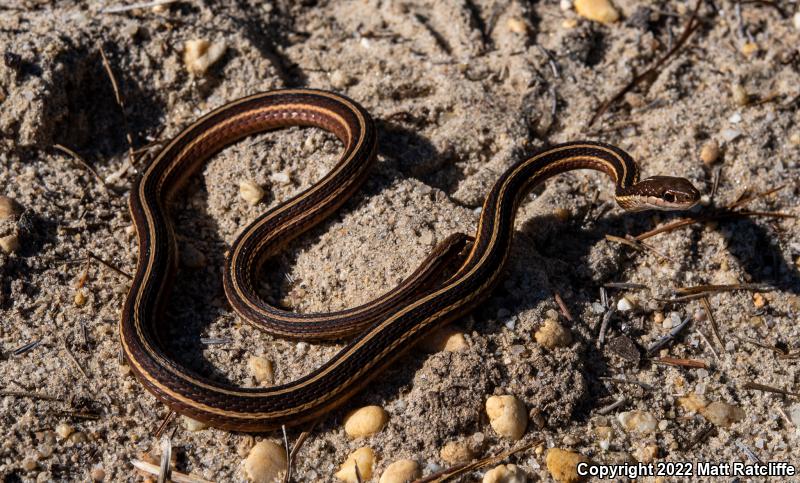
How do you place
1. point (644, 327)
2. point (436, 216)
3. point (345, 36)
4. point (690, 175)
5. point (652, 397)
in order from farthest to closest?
point (345, 36) < point (690, 175) < point (436, 216) < point (644, 327) < point (652, 397)

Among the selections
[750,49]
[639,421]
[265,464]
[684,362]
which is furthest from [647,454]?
[750,49]

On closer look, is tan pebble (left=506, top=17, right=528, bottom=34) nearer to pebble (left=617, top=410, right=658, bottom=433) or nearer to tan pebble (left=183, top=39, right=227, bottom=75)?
tan pebble (left=183, top=39, right=227, bottom=75)

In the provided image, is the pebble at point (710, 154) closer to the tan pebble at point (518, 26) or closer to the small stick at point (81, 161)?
the tan pebble at point (518, 26)

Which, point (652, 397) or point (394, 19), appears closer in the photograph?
point (652, 397)

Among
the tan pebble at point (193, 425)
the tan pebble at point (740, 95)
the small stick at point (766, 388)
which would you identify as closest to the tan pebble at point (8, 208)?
the tan pebble at point (193, 425)

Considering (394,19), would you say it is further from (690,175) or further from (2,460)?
(2,460)

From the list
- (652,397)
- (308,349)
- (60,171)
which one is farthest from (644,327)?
(60,171)
